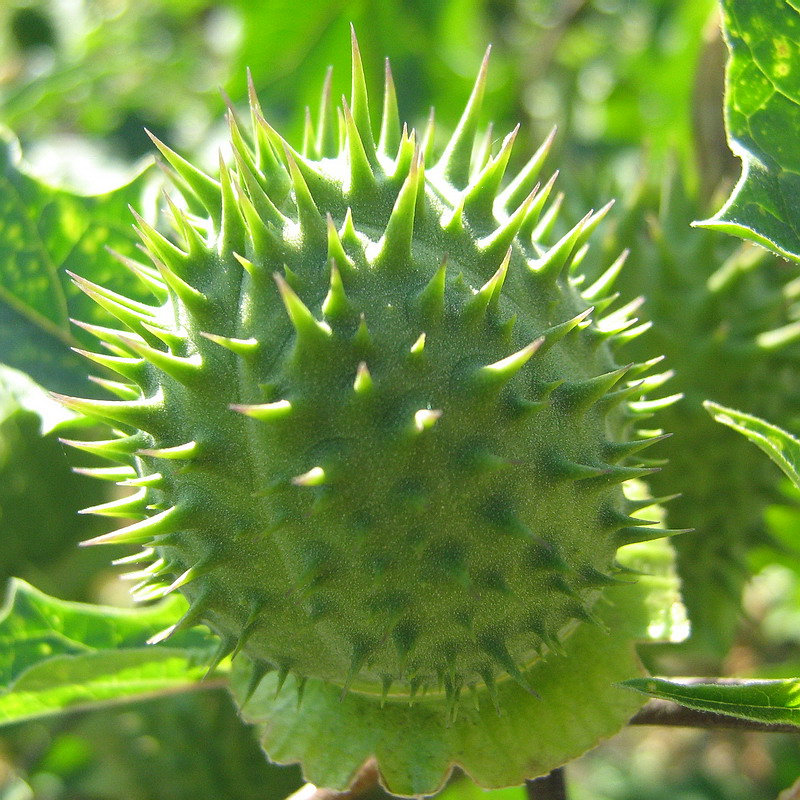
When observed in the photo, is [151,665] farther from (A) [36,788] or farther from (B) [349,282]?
(A) [36,788]

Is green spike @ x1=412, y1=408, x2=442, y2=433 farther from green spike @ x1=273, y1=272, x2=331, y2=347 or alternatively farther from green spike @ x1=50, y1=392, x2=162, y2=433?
green spike @ x1=50, y1=392, x2=162, y2=433

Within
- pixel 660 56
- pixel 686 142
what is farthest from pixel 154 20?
pixel 686 142

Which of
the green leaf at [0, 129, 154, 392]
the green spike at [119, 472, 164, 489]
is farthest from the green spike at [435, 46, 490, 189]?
the green leaf at [0, 129, 154, 392]

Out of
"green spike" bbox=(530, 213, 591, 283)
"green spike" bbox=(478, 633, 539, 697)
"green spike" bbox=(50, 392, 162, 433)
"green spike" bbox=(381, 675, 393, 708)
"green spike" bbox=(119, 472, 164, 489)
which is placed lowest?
"green spike" bbox=(381, 675, 393, 708)

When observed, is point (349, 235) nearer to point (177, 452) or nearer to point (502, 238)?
point (502, 238)

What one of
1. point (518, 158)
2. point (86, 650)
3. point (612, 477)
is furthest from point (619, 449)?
point (518, 158)
